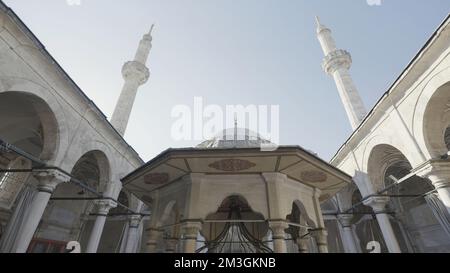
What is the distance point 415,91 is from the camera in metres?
7.35

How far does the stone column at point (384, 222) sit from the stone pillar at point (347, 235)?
2667 mm

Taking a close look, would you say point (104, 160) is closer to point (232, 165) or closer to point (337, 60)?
point (232, 165)

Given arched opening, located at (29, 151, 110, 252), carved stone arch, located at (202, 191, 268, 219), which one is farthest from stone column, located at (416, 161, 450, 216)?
arched opening, located at (29, 151, 110, 252)

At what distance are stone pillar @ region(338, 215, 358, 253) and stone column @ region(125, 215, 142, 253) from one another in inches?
437

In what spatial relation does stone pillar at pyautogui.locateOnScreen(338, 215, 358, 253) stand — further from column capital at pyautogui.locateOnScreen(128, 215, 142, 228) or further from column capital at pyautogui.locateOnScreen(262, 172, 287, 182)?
column capital at pyautogui.locateOnScreen(128, 215, 142, 228)

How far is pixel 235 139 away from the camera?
33.7 feet

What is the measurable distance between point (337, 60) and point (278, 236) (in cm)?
1799

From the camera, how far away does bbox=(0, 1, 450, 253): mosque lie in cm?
539

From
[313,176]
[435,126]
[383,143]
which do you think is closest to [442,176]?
[435,126]
